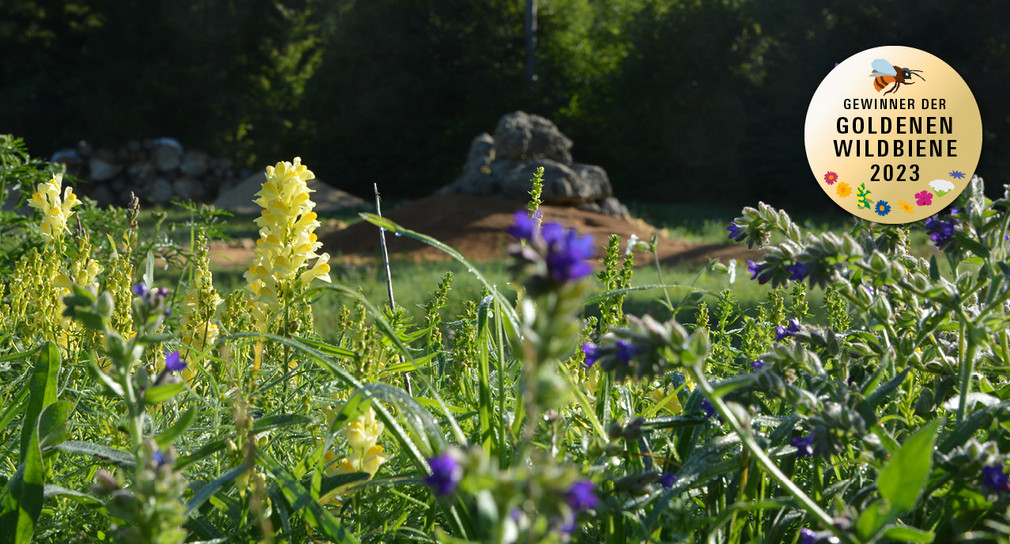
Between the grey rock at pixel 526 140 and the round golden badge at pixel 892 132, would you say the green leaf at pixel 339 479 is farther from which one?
the grey rock at pixel 526 140

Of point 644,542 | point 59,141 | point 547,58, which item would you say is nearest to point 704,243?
point 547,58

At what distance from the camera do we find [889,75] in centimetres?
290

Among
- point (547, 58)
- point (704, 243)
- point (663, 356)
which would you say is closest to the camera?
point (663, 356)

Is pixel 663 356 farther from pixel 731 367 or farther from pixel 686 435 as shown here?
pixel 731 367

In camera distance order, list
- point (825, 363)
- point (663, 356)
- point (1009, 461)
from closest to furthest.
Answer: point (663, 356) → point (1009, 461) → point (825, 363)

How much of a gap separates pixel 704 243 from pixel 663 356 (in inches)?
471

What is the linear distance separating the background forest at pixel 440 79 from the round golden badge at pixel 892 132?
1654cm

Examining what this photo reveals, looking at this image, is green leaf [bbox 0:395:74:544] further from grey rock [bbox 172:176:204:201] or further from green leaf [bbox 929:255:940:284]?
grey rock [bbox 172:176:204:201]

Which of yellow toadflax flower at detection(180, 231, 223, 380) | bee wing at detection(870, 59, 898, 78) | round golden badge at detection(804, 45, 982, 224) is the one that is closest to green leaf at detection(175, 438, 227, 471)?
yellow toadflax flower at detection(180, 231, 223, 380)

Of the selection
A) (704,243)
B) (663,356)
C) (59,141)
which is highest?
(59,141)

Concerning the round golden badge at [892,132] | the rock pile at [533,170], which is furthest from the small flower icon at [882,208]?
the rock pile at [533,170]

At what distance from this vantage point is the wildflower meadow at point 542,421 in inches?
33.4

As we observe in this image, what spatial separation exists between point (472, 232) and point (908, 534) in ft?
37.4

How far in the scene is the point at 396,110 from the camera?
865 inches
